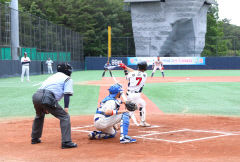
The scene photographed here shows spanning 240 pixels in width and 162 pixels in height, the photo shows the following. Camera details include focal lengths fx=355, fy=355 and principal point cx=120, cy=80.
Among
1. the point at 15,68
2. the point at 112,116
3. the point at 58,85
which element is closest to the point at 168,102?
the point at 112,116

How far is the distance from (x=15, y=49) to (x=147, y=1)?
24.9 m

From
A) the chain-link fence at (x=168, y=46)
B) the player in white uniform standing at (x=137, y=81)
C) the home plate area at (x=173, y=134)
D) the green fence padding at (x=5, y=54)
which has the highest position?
the chain-link fence at (x=168, y=46)

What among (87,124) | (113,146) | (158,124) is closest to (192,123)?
(158,124)

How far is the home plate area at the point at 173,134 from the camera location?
807cm

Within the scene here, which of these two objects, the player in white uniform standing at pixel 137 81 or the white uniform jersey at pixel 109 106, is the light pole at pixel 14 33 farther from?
the white uniform jersey at pixel 109 106

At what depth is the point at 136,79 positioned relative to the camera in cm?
946

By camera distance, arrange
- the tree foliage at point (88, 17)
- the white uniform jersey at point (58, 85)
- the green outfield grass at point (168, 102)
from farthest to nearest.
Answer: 1. the tree foliage at point (88, 17)
2. the green outfield grass at point (168, 102)
3. the white uniform jersey at point (58, 85)

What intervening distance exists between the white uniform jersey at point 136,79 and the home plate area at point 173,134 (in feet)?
3.60

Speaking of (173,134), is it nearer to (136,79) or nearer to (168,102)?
(136,79)

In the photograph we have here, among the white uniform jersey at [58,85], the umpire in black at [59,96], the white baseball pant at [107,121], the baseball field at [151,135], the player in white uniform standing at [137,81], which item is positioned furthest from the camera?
the player in white uniform standing at [137,81]

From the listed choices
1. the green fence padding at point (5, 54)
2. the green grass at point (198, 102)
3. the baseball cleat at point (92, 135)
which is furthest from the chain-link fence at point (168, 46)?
the baseball cleat at point (92, 135)

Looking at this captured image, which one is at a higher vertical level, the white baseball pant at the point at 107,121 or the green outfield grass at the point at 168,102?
the white baseball pant at the point at 107,121

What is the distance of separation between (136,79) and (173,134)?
70.3 inches

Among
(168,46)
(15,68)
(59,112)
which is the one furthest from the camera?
(168,46)
